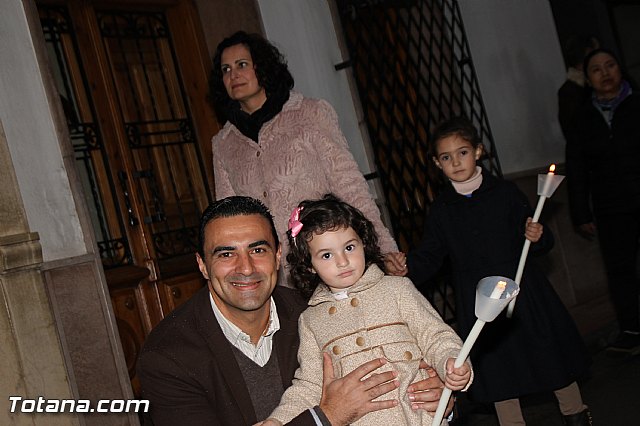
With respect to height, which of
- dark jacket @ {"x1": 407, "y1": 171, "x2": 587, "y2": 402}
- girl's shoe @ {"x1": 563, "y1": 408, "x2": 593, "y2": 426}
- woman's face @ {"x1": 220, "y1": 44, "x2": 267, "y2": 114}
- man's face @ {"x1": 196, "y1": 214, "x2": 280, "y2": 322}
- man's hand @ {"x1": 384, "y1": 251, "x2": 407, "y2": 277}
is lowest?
girl's shoe @ {"x1": 563, "y1": 408, "x2": 593, "y2": 426}

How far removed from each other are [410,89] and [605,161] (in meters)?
2.03

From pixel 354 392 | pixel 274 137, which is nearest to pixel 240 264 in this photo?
pixel 354 392

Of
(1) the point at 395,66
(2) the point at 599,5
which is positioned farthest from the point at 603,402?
(2) the point at 599,5

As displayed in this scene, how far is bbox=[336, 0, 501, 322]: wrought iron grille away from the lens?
7.11 meters

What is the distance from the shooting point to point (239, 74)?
4.39m

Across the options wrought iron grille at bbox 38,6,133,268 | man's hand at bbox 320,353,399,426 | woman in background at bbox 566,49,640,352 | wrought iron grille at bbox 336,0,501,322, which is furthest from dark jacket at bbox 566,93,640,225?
man's hand at bbox 320,353,399,426

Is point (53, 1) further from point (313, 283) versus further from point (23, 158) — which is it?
point (313, 283)

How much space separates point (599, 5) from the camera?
1028cm

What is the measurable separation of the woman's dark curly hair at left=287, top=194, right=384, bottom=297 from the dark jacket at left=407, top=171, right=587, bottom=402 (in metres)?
1.26

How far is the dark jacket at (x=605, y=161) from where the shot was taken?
6277 millimetres

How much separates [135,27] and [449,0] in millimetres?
3154

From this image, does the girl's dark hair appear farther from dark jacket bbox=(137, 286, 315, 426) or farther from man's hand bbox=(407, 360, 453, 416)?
dark jacket bbox=(137, 286, 315, 426)

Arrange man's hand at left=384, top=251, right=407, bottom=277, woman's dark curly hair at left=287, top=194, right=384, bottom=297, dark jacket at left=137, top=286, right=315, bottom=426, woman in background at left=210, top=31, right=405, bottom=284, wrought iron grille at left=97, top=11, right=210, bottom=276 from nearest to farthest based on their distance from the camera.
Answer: dark jacket at left=137, top=286, right=315, bottom=426 < woman's dark curly hair at left=287, top=194, right=384, bottom=297 < man's hand at left=384, top=251, right=407, bottom=277 < woman in background at left=210, top=31, right=405, bottom=284 < wrought iron grille at left=97, top=11, right=210, bottom=276

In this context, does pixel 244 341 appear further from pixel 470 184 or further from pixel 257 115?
pixel 470 184
